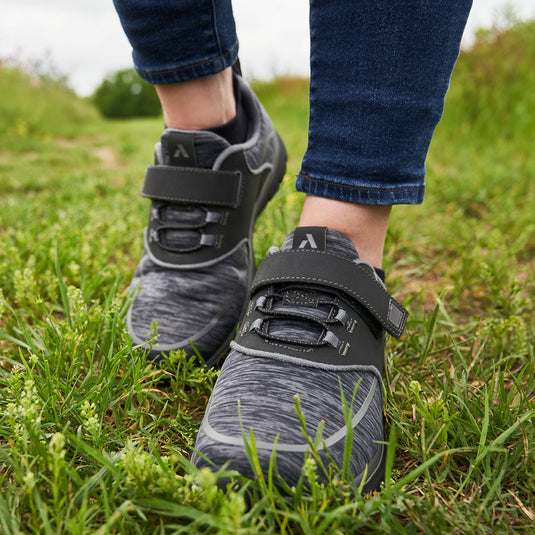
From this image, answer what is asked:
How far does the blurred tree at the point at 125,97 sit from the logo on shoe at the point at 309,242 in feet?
109

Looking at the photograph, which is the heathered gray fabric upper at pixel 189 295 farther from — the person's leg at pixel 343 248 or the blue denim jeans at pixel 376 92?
the blue denim jeans at pixel 376 92

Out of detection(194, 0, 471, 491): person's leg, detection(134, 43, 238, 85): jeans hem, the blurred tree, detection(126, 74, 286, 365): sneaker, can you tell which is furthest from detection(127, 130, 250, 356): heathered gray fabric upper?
the blurred tree

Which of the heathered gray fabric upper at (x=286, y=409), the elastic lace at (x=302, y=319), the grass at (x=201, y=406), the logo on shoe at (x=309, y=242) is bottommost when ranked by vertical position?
the grass at (x=201, y=406)

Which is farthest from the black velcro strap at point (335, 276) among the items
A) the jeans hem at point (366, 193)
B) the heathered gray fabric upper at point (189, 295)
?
the heathered gray fabric upper at point (189, 295)

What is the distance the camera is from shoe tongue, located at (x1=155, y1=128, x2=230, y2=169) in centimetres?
136

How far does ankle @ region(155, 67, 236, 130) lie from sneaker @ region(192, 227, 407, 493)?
54 cm

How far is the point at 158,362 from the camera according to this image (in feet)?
4.05

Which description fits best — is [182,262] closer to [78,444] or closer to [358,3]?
[78,444]

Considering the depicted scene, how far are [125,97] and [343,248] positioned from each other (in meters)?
35.5

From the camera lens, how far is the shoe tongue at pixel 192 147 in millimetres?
1358

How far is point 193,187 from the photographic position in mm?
1367

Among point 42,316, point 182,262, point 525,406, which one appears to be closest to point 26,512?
point 182,262

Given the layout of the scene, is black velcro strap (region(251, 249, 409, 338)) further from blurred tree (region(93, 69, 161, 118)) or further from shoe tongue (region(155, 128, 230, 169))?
blurred tree (region(93, 69, 161, 118))

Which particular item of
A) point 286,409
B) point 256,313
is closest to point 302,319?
point 256,313
